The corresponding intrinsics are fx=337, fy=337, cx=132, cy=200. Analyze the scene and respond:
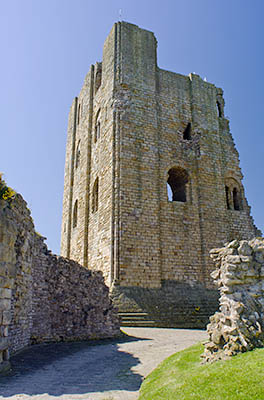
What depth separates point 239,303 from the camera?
4871mm

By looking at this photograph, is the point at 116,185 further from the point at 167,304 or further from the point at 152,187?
the point at 167,304

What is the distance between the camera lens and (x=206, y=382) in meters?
3.88

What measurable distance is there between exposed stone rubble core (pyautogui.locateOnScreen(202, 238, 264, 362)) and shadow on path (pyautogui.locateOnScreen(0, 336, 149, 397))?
4.71 feet

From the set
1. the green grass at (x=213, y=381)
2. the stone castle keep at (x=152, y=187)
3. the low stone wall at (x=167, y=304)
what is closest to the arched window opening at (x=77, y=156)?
the stone castle keep at (x=152, y=187)

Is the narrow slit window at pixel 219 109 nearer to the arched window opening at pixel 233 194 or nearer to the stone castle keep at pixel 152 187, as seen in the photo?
the stone castle keep at pixel 152 187

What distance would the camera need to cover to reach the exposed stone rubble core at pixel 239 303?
181 inches

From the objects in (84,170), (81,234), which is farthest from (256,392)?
(84,170)

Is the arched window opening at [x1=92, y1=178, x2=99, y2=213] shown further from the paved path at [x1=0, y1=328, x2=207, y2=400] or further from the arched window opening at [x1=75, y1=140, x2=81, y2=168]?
the paved path at [x1=0, y1=328, x2=207, y2=400]

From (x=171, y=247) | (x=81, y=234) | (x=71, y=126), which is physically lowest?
(x=171, y=247)

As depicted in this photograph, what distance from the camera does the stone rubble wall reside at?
7.34 m

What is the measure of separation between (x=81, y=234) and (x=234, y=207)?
8432mm

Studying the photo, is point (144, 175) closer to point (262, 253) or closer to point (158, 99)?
point (158, 99)

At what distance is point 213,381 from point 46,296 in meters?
6.23

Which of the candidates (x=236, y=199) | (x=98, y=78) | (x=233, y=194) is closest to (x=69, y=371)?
(x=236, y=199)
